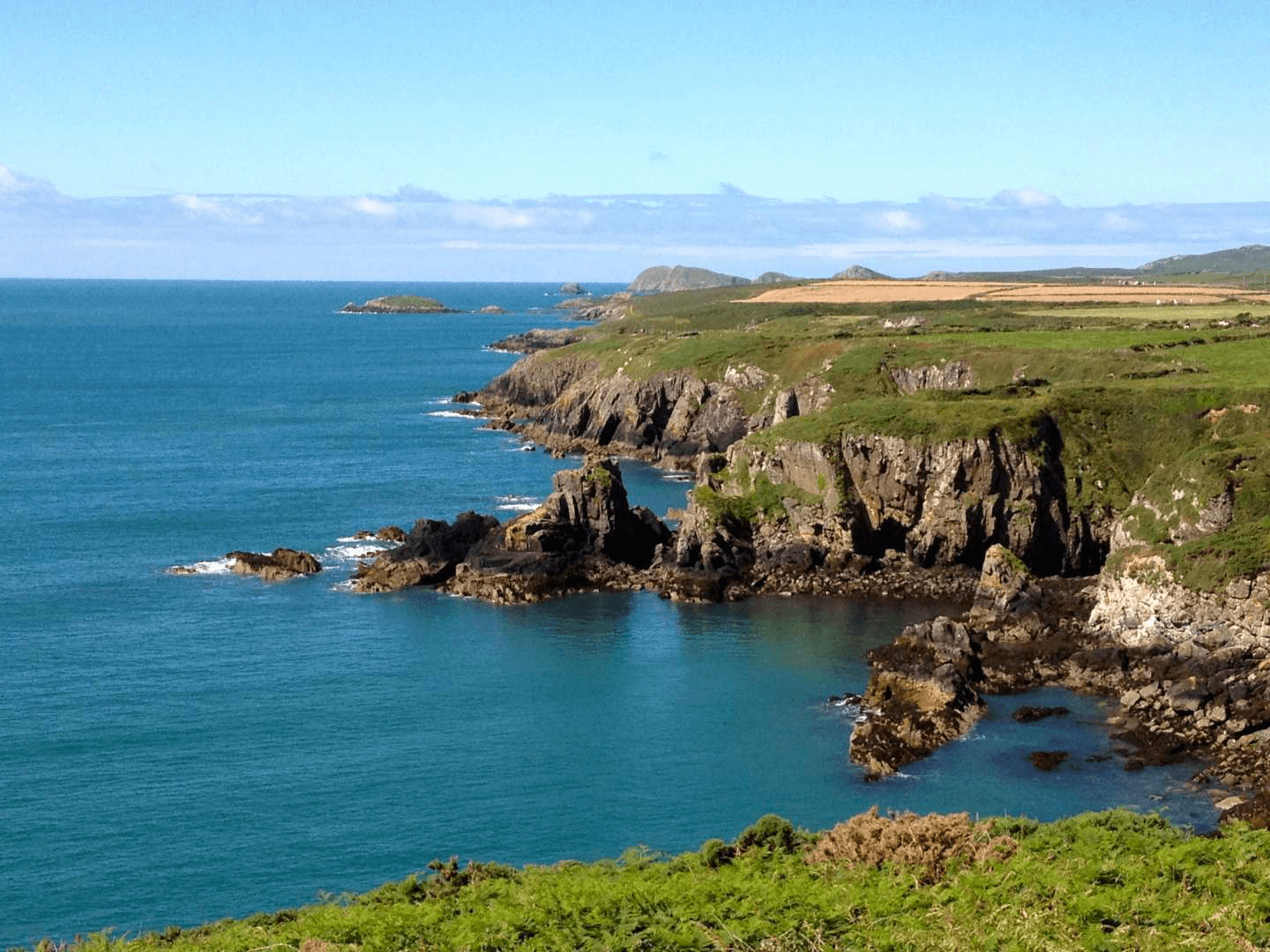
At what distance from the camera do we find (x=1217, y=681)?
61.7 meters

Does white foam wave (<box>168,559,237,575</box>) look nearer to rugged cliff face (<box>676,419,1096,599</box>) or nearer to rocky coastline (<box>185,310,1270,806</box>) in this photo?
rocky coastline (<box>185,310,1270,806</box>)

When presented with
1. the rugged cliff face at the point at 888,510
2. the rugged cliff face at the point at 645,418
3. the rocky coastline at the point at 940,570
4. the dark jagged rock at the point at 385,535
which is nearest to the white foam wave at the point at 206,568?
the rocky coastline at the point at 940,570

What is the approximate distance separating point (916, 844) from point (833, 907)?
4588 mm

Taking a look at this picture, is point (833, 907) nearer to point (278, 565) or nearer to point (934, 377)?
point (278, 565)

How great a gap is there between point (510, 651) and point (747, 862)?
1478 inches

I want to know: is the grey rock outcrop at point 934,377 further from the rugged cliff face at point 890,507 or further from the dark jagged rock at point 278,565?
the dark jagged rock at point 278,565

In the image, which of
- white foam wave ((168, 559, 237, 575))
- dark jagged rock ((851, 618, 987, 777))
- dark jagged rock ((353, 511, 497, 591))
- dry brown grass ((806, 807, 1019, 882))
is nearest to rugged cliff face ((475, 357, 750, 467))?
dark jagged rock ((353, 511, 497, 591))

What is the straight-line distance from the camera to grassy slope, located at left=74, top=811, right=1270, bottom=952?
108 ft

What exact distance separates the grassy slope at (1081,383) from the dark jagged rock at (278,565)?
104 ft

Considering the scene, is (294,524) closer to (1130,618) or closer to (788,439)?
(788,439)

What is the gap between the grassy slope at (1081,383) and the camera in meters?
80.3

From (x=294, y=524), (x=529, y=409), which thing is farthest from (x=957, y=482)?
(x=529, y=409)

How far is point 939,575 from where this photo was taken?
85.5 metres

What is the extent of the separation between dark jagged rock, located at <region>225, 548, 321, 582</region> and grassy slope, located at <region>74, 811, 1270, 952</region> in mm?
52612
